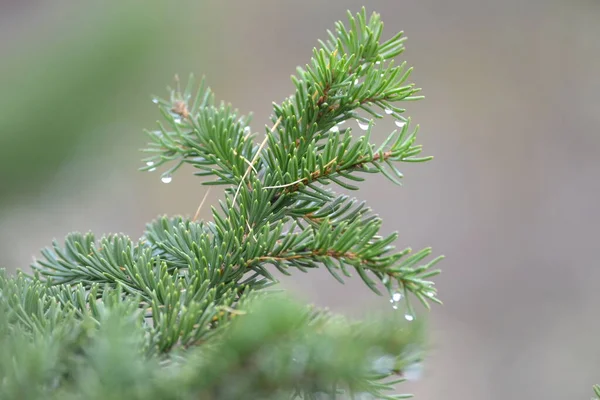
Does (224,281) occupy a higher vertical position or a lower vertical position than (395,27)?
lower

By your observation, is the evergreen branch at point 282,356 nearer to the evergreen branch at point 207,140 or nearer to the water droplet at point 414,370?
the water droplet at point 414,370

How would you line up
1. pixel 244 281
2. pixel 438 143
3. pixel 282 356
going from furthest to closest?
pixel 438 143 < pixel 244 281 < pixel 282 356

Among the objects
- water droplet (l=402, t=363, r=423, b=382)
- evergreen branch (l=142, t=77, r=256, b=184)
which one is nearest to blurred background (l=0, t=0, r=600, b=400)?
evergreen branch (l=142, t=77, r=256, b=184)

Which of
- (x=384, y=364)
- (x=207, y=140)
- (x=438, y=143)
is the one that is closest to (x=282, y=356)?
(x=384, y=364)

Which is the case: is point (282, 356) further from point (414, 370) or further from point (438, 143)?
point (438, 143)

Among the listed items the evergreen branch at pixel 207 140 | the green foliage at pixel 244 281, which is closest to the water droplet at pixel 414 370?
the green foliage at pixel 244 281

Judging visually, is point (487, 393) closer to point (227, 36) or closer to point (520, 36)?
point (520, 36)

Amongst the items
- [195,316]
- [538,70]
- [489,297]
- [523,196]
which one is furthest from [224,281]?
[538,70]
